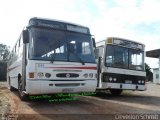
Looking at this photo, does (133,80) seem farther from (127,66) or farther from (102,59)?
(102,59)

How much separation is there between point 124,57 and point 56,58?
18.0 feet

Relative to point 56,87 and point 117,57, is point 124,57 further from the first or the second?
point 56,87

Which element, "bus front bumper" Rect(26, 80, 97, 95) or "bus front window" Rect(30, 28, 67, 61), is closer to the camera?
"bus front bumper" Rect(26, 80, 97, 95)

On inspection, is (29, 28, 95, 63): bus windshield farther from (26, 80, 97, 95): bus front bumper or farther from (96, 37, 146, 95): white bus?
(96, 37, 146, 95): white bus

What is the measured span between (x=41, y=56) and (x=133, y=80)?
6.44m

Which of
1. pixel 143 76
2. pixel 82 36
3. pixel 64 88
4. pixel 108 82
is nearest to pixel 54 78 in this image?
pixel 64 88

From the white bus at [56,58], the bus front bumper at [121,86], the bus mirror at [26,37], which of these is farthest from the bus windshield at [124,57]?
the bus mirror at [26,37]

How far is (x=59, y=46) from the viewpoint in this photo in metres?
10.9

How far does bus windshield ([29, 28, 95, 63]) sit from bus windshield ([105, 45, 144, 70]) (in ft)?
10.2

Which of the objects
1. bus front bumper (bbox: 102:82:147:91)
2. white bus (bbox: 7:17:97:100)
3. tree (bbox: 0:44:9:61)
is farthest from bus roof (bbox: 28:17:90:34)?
tree (bbox: 0:44:9:61)

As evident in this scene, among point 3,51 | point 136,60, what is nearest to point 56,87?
point 136,60

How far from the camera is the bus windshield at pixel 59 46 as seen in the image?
417 inches

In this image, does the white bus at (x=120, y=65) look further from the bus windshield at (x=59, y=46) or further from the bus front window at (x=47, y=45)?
the bus front window at (x=47, y=45)

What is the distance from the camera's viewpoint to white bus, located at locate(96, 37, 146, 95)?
14562 millimetres
